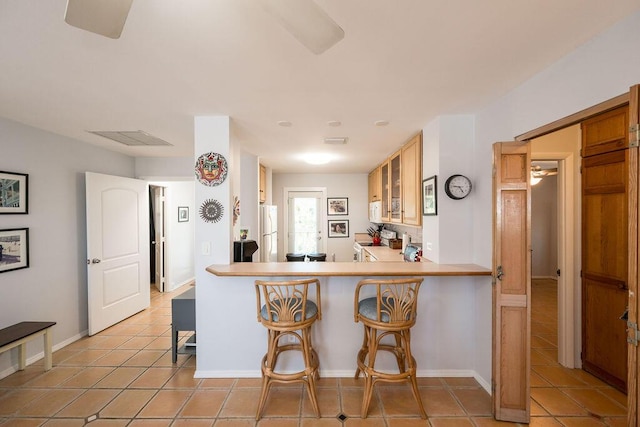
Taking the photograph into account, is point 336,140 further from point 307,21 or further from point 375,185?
point 307,21

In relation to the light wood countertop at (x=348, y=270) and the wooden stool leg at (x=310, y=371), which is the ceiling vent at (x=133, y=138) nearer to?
the light wood countertop at (x=348, y=270)

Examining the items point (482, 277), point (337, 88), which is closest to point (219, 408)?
point (482, 277)

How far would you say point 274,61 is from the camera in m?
1.59

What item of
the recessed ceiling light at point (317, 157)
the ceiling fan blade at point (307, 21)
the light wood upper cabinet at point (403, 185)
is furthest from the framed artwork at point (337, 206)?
the ceiling fan blade at point (307, 21)

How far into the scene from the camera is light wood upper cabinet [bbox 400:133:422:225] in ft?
9.62

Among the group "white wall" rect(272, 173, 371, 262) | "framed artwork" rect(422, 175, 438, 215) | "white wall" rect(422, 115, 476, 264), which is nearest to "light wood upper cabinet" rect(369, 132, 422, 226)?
"framed artwork" rect(422, 175, 438, 215)

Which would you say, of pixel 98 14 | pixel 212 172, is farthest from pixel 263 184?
pixel 98 14

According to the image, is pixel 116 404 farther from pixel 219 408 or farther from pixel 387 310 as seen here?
pixel 387 310

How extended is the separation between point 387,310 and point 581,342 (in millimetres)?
2008

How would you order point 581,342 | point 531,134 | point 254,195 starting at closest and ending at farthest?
point 531,134 < point 581,342 < point 254,195

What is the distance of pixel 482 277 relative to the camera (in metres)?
Result: 2.36

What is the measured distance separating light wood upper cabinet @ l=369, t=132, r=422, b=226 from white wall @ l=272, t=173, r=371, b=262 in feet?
4.38

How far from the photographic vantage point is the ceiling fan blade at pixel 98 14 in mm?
865

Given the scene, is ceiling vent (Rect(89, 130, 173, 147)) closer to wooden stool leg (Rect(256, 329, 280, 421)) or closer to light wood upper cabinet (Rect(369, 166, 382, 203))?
wooden stool leg (Rect(256, 329, 280, 421))
